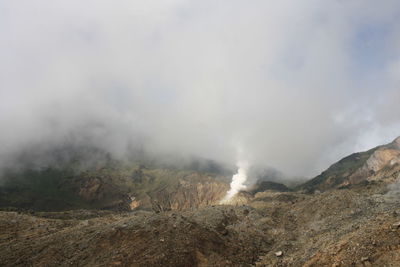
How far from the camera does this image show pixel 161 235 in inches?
1180

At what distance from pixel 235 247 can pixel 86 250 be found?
49.1 ft

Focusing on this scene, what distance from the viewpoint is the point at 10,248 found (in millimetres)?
32781

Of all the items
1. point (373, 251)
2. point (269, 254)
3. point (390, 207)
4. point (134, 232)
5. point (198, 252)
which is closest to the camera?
point (373, 251)

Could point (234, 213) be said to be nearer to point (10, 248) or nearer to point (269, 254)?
point (269, 254)

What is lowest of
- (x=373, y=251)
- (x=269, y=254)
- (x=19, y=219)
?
(x=373, y=251)

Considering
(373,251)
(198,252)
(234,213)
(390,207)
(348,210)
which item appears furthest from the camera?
(234,213)

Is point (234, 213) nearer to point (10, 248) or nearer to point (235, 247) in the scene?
point (235, 247)

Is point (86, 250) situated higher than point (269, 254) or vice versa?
point (86, 250)

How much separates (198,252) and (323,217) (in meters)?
19.1

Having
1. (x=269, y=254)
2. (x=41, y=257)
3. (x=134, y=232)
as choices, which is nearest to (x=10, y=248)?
(x=41, y=257)

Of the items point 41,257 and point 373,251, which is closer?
point 373,251

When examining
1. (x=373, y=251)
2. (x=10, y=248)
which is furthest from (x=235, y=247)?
(x=10, y=248)

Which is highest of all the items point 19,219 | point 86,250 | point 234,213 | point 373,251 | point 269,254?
point 19,219

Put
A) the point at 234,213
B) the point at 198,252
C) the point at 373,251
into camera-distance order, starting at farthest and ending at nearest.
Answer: the point at 234,213 → the point at 198,252 → the point at 373,251
